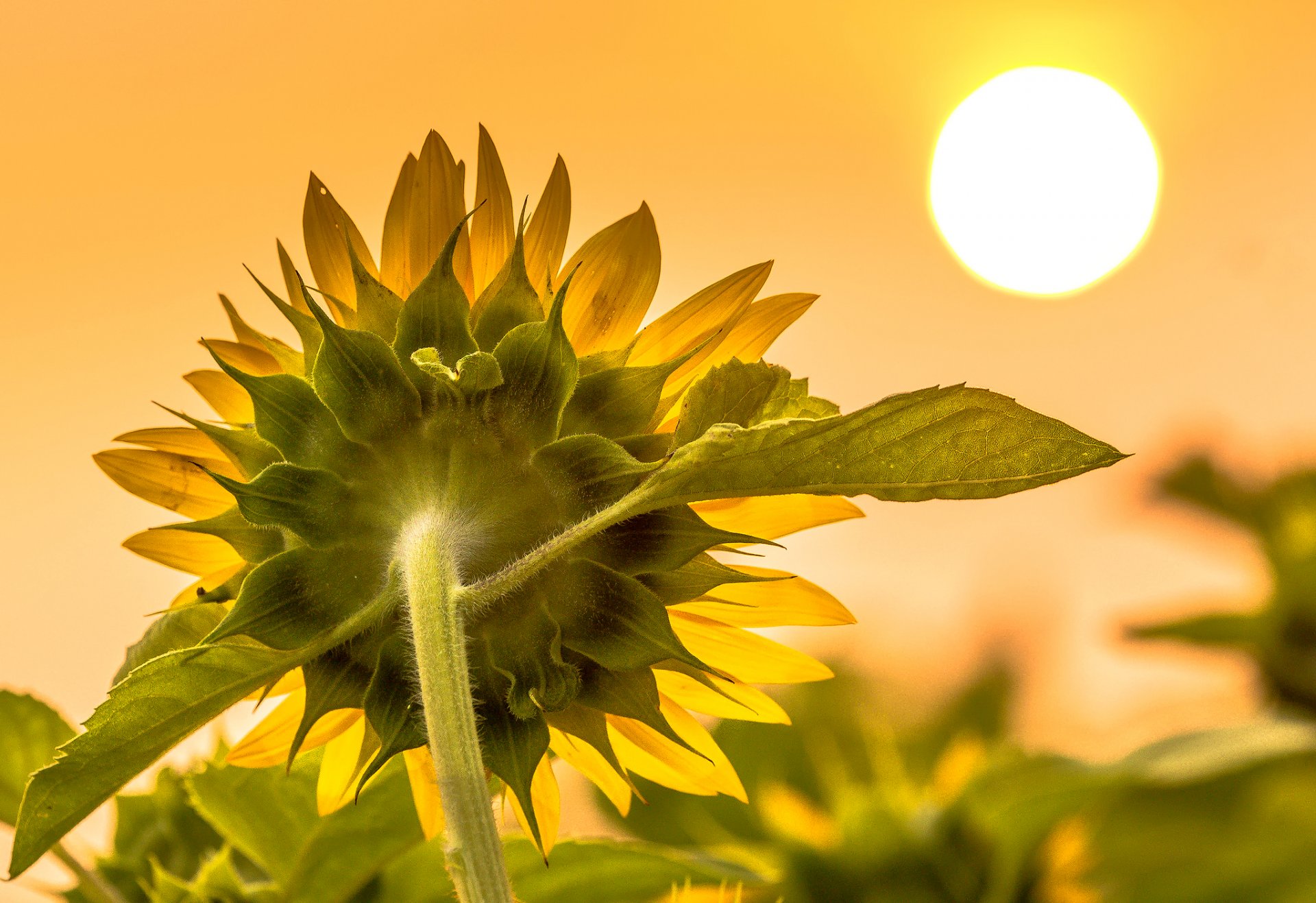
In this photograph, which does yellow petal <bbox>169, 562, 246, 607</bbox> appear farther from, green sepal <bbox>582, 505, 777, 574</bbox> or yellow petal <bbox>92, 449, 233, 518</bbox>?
green sepal <bbox>582, 505, 777, 574</bbox>

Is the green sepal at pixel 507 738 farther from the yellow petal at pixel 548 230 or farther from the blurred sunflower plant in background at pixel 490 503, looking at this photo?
the yellow petal at pixel 548 230

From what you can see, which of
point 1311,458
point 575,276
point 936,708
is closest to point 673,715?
point 575,276

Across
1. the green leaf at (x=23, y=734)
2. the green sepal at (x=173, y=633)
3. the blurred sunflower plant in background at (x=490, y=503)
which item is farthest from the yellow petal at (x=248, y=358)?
the green leaf at (x=23, y=734)

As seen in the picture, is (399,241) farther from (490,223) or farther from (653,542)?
(653,542)

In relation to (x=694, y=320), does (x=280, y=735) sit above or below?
below

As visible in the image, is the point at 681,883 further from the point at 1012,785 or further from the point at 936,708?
the point at 936,708

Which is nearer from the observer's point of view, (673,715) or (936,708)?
(673,715)

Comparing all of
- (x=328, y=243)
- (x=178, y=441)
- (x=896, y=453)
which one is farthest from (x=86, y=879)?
(x=896, y=453)
